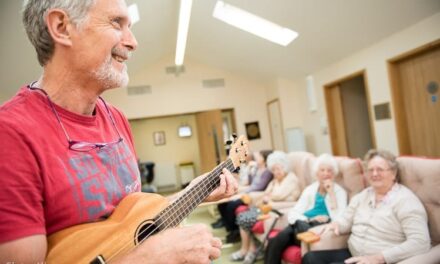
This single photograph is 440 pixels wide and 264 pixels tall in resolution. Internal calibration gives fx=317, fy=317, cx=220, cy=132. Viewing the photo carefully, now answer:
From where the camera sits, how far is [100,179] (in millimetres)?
854

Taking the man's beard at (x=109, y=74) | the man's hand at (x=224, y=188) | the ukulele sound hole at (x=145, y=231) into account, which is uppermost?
the man's beard at (x=109, y=74)

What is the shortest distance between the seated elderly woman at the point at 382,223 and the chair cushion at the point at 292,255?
0.33 meters

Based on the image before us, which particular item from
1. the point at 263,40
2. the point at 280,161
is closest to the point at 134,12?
the point at 263,40

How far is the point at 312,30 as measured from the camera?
4523 millimetres

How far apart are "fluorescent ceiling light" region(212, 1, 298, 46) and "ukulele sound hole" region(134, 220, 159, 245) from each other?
468cm

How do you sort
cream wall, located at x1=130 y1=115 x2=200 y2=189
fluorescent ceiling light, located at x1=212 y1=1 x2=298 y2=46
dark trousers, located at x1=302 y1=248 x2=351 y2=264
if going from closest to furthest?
1. dark trousers, located at x1=302 y1=248 x2=351 y2=264
2. fluorescent ceiling light, located at x1=212 y1=1 x2=298 y2=46
3. cream wall, located at x1=130 y1=115 x2=200 y2=189

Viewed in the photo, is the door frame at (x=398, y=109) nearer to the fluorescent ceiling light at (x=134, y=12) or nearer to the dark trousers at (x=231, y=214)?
the dark trousers at (x=231, y=214)

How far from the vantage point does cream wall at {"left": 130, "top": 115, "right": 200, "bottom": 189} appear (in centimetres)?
1095

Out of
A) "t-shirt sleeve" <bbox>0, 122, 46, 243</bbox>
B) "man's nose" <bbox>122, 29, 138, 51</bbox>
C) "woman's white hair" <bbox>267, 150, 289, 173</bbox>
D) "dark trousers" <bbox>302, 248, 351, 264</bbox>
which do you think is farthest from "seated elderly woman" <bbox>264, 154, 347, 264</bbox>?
"t-shirt sleeve" <bbox>0, 122, 46, 243</bbox>

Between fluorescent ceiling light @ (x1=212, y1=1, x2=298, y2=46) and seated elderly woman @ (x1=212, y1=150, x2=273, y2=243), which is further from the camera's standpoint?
fluorescent ceiling light @ (x1=212, y1=1, x2=298, y2=46)

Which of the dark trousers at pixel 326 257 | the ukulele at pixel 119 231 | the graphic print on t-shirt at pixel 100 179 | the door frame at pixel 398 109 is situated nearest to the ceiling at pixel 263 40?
the door frame at pixel 398 109

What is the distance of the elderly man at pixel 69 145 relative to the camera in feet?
2.20

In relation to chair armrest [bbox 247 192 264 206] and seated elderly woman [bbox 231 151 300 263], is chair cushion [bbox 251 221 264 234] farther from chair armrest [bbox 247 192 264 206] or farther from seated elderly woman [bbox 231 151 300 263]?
chair armrest [bbox 247 192 264 206]

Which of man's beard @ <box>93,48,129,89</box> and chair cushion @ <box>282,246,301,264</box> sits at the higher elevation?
man's beard @ <box>93,48,129,89</box>
